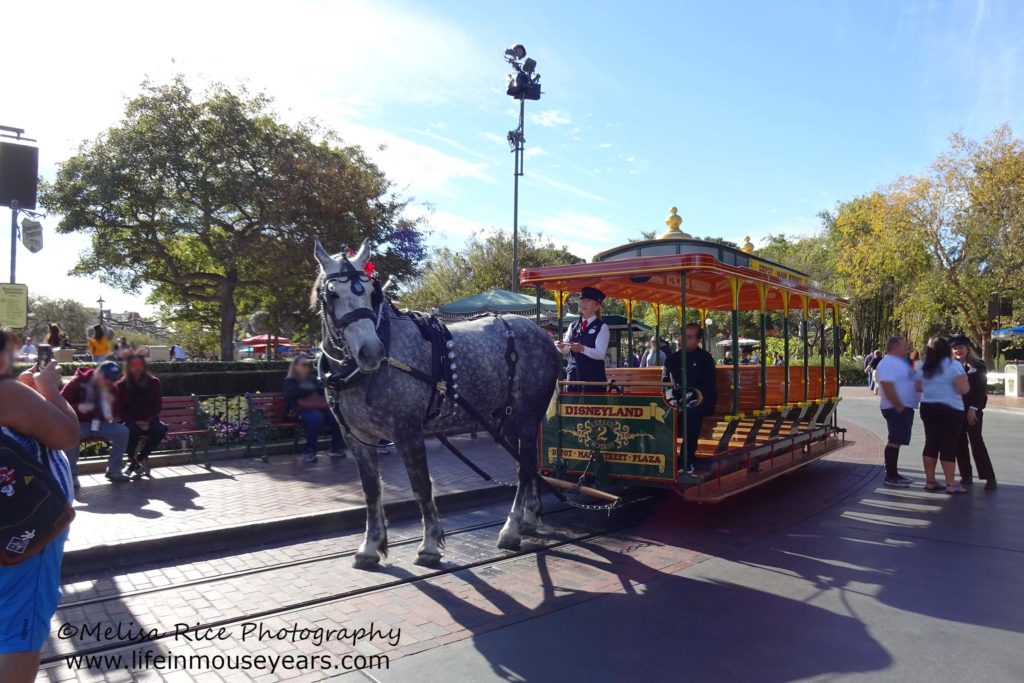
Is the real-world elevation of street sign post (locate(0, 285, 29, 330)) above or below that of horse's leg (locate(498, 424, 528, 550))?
above

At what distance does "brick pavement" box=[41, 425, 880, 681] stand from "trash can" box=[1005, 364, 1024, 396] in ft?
77.7

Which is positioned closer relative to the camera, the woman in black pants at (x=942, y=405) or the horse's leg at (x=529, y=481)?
the horse's leg at (x=529, y=481)

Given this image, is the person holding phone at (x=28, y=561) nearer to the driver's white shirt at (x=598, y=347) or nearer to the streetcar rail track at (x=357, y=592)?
the streetcar rail track at (x=357, y=592)

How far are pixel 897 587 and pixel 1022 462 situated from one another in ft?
24.2

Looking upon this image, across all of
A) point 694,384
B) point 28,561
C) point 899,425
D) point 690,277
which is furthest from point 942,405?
point 28,561

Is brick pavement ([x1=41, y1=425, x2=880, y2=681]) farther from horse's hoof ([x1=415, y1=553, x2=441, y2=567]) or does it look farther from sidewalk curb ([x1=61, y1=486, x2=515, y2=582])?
sidewalk curb ([x1=61, y1=486, x2=515, y2=582])

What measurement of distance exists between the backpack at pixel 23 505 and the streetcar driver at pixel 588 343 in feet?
15.0

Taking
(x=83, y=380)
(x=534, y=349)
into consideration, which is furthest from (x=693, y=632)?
(x=83, y=380)

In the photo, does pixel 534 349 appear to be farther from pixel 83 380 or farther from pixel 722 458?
pixel 83 380

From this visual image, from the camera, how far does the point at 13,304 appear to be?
26.6ft

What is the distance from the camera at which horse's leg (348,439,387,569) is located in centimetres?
516

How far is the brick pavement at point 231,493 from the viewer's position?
6.00 m

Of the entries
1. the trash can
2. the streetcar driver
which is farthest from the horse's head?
the trash can

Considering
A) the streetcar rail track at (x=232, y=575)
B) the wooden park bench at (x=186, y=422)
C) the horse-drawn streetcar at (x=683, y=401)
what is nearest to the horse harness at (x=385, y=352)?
the streetcar rail track at (x=232, y=575)
